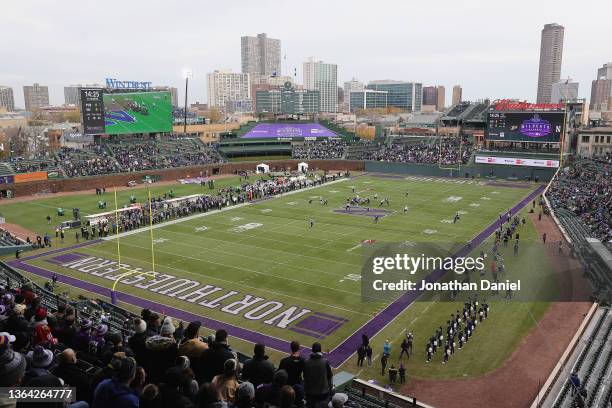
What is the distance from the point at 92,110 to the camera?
233 feet

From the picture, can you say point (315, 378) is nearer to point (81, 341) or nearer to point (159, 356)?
point (159, 356)

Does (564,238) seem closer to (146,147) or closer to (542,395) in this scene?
(542,395)

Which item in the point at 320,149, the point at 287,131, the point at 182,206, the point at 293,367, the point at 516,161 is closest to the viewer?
the point at 293,367

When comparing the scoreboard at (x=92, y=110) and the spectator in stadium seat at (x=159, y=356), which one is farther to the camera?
the scoreboard at (x=92, y=110)

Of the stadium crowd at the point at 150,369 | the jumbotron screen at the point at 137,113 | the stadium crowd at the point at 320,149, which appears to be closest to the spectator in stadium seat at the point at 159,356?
the stadium crowd at the point at 150,369

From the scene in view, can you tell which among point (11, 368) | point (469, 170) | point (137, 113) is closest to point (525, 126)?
point (469, 170)

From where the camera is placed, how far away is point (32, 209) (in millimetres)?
51625

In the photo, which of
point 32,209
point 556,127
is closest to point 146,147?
point 32,209

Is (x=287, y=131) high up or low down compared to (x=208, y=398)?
up

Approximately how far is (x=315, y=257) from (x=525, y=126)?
52.5 metres

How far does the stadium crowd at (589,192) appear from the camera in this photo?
38816 millimetres

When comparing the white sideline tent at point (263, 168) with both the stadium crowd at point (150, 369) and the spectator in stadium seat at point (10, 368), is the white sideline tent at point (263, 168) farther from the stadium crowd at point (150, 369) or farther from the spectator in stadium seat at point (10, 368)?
the spectator in stadium seat at point (10, 368)

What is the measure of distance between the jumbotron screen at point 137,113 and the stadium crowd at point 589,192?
56.1m

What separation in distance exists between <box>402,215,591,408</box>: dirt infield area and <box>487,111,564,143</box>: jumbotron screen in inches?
2146
